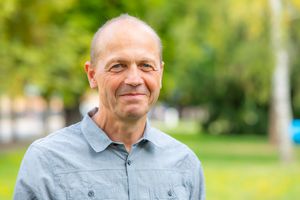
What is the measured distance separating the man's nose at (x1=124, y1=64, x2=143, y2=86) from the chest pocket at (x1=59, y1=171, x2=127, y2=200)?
0.30m

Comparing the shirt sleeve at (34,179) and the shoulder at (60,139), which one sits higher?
the shoulder at (60,139)

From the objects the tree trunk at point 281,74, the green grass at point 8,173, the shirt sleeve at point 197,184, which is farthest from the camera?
the tree trunk at point 281,74

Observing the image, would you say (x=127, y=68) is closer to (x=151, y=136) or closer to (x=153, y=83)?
(x=153, y=83)

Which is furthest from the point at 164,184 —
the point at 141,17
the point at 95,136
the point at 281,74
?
the point at 281,74

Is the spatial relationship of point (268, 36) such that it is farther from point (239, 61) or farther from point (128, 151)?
point (128, 151)

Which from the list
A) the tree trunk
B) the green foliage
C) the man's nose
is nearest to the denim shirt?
the man's nose

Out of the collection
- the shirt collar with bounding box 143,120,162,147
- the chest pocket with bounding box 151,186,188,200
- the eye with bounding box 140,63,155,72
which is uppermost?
the eye with bounding box 140,63,155,72

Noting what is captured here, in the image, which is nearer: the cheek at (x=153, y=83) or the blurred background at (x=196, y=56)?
the cheek at (x=153, y=83)

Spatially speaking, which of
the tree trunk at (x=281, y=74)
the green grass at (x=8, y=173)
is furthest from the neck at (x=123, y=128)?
the tree trunk at (x=281, y=74)

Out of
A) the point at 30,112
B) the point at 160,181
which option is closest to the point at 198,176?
the point at 160,181

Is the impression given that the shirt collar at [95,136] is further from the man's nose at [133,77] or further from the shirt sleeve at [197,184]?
the shirt sleeve at [197,184]

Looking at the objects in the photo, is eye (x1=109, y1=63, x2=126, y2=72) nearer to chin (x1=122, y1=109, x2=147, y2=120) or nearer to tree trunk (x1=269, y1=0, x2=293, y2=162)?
chin (x1=122, y1=109, x2=147, y2=120)

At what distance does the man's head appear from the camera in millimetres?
2561

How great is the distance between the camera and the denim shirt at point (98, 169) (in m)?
2.52
